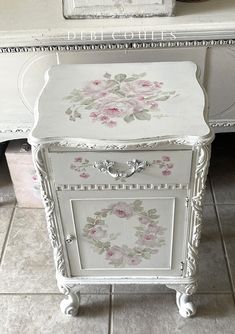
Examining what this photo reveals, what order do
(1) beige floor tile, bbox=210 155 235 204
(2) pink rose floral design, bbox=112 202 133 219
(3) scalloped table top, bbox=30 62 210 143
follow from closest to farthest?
(3) scalloped table top, bbox=30 62 210 143 → (2) pink rose floral design, bbox=112 202 133 219 → (1) beige floor tile, bbox=210 155 235 204

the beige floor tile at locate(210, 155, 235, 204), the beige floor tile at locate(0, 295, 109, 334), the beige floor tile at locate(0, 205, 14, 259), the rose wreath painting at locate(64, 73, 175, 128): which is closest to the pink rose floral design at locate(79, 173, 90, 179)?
the rose wreath painting at locate(64, 73, 175, 128)

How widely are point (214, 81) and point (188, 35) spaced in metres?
0.16

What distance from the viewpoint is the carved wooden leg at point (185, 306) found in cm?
113

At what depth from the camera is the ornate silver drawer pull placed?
0.84m

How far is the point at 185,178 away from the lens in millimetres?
869

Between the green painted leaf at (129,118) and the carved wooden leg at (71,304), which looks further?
the carved wooden leg at (71,304)

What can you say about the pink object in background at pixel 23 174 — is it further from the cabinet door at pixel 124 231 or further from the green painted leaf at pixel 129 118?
the green painted leaf at pixel 129 118

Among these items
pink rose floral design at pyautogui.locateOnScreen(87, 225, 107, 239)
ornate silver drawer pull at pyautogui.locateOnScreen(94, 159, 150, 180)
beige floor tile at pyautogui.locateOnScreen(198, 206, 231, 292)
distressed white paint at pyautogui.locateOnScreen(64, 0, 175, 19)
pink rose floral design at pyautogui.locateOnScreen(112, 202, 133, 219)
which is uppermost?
distressed white paint at pyautogui.locateOnScreen(64, 0, 175, 19)

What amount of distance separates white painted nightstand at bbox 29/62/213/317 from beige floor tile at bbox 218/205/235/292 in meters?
0.27

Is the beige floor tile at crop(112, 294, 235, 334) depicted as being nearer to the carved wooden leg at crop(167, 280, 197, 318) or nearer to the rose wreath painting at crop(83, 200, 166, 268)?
the carved wooden leg at crop(167, 280, 197, 318)

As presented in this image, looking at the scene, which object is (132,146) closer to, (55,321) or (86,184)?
(86,184)

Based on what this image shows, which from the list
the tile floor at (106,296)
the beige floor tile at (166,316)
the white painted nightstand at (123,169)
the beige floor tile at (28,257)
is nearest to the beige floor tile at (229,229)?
the tile floor at (106,296)

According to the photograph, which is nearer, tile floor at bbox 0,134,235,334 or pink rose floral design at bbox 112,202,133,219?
pink rose floral design at bbox 112,202,133,219

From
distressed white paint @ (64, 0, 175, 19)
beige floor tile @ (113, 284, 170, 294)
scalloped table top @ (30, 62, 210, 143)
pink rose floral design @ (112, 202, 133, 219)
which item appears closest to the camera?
scalloped table top @ (30, 62, 210, 143)
